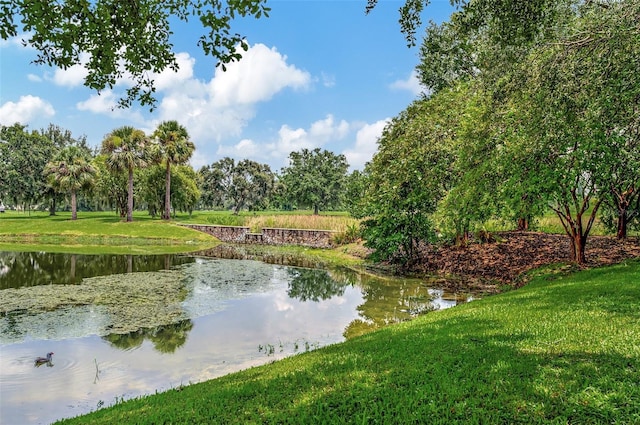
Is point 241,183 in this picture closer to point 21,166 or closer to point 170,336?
point 21,166

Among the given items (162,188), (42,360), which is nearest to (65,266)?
(42,360)

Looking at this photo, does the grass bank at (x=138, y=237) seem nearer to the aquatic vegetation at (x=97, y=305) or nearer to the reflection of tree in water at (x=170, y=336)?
the aquatic vegetation at (x=97, y=305)

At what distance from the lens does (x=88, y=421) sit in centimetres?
529

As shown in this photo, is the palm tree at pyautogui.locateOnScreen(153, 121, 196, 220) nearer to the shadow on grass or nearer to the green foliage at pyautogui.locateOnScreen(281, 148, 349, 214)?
the green foliage at pyautogui.locateOnScreen(281, 148, 349, 214)

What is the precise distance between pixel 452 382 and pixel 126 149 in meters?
47.6

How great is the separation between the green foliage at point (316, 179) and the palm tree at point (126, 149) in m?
32.7

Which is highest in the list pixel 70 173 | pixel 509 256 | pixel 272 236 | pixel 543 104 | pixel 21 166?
pixel 21 166

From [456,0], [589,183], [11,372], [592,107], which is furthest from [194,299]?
[589,183]

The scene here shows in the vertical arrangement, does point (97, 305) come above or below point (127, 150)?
below

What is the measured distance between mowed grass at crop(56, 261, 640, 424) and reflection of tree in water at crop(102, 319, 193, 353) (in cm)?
369

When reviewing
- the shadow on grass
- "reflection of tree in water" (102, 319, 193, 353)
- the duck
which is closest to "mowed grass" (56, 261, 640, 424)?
the shadow on grass

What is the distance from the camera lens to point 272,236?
38.1 meters

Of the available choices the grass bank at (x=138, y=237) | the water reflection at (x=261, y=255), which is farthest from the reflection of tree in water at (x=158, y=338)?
the grass bank at (x=138, y=237)

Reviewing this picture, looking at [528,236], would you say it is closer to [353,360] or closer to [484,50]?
[484,50]
